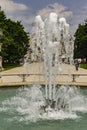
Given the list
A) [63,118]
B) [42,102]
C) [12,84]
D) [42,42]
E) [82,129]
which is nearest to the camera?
[82,129]

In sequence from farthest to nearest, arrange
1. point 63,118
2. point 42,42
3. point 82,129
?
point 42,42
point 63,118
point 82,129

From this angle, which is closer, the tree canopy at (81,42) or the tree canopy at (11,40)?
the tree canopy at (11,40)

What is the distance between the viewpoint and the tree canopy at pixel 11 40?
60938 millimetres

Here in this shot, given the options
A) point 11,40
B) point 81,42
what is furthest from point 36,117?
point 81,42

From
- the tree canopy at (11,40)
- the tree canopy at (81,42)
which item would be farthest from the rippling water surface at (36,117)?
the tree canopy at (81,42)

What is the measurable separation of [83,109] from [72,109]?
64cm

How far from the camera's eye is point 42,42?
20.3 m

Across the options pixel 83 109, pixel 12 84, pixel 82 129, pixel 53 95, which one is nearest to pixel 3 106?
pixel 53 95

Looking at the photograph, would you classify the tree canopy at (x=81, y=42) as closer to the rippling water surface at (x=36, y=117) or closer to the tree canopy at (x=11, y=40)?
the tree canopy at (x=11, y=40)

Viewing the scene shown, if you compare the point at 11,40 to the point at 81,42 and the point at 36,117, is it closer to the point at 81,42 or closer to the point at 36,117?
the point at 81,42

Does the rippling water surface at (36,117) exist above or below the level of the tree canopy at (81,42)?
below

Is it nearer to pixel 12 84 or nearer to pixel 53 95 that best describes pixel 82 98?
pixel 53 95

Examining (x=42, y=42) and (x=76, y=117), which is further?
(x=42, y=42)

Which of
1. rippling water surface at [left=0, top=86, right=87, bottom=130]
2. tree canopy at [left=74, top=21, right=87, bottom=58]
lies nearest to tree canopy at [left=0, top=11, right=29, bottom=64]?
tree canopy at [left=74, top=21, right=87, bottom=58]
